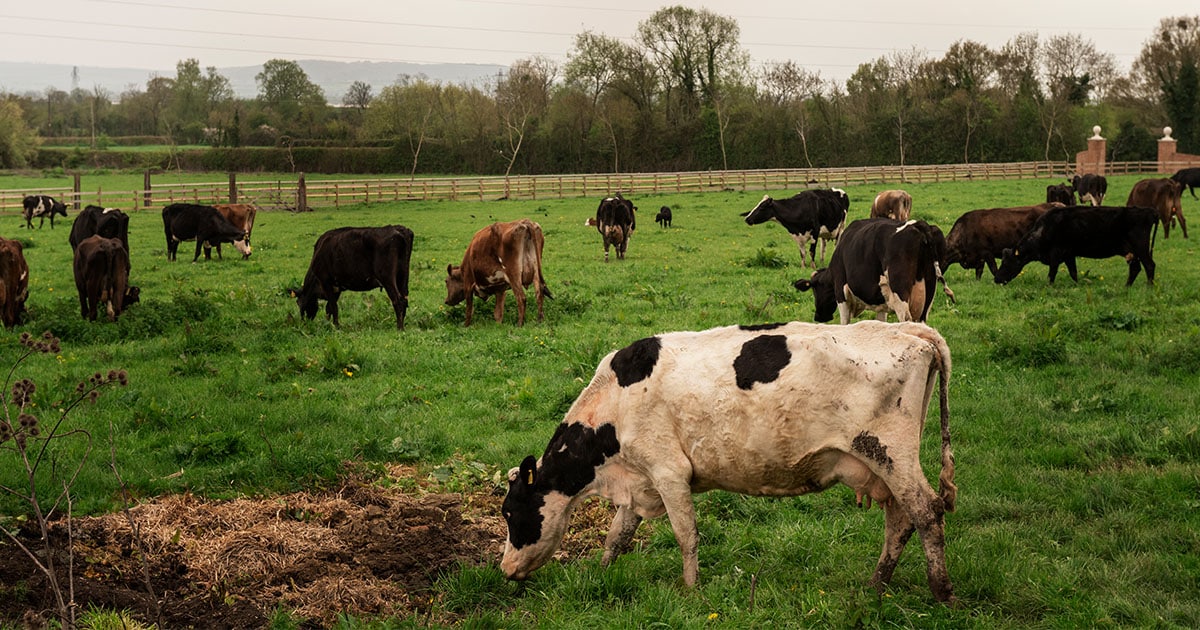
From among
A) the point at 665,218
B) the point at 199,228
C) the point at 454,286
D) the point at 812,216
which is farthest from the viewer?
the point at 665,218

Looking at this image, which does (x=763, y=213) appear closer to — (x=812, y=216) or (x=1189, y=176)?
(x=812, y=216)

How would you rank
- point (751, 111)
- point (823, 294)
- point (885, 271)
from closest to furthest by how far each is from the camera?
point (885, 271) → point (823, 294) → point (751, 111)

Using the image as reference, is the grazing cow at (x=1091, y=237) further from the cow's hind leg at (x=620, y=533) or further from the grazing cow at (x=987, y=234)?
the cow's hind leg at (x=620, y=533)

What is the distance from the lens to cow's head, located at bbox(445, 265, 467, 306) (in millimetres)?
14523

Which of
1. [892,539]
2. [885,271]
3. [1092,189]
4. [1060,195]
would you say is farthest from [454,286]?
[1092,189]

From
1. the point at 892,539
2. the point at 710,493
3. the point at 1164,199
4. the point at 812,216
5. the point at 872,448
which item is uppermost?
the point at 1164,199

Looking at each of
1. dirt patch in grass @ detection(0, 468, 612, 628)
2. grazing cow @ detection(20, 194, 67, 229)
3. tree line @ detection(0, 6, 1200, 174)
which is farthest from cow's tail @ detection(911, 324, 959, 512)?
tree line @ detection(0, 6, 1200, 174)

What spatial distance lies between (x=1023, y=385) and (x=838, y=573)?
4895 mm

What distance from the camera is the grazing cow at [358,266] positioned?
13898mm

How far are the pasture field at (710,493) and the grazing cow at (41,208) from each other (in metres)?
18.0

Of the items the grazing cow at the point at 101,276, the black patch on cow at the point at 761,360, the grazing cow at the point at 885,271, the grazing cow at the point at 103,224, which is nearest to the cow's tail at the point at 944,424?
the black patch on cow at the point at 761,360

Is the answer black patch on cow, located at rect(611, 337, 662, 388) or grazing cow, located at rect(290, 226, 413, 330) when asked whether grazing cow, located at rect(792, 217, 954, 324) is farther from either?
grazing cow, located at rect(290, 226, 413, 330)

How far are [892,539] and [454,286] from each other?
10313 millimetres

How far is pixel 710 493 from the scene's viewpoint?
7035mm
